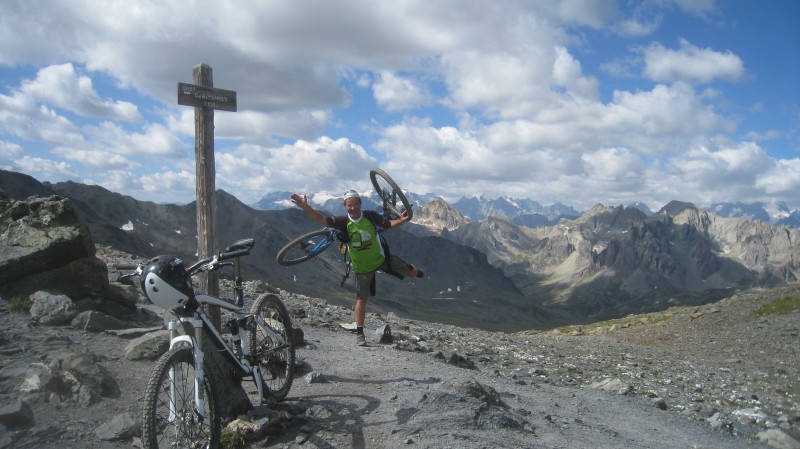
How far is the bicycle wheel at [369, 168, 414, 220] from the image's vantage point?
13983 millimetres

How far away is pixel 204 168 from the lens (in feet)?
34.6

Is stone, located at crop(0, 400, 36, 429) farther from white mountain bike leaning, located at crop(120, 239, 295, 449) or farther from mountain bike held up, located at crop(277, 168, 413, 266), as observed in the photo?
mountain bike held up, located at crop(277, 168, 413, 266)

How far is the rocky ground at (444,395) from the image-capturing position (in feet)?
27.4

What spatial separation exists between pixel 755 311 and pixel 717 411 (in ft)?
69.4

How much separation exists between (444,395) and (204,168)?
20.2ft

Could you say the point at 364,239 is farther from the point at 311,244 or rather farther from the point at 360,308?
the point at 360,308

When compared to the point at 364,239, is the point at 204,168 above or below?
above

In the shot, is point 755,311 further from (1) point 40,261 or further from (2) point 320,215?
(1) point 40,261

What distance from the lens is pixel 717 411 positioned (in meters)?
14.5

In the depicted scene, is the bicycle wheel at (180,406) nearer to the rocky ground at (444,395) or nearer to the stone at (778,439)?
the rocky ground at (444,395)

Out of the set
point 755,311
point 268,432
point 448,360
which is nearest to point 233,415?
point 268,432

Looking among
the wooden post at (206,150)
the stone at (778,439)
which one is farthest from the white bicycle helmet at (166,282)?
the stone at (778,439)

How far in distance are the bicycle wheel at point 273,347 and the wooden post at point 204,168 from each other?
1.20 m

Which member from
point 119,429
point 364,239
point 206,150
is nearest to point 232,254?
point 119,429
